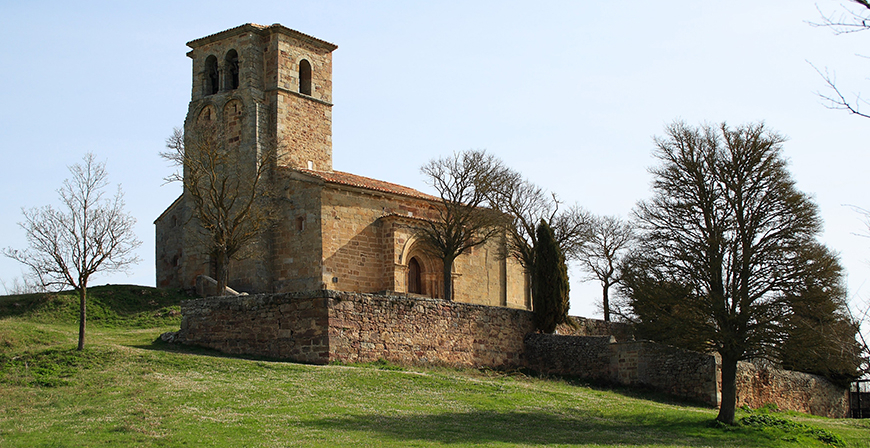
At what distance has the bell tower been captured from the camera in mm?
38688

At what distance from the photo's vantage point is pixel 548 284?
32719 millimetres

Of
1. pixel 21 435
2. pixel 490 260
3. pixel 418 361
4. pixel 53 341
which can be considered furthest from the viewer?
pixel 490 260

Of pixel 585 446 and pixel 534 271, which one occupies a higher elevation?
pixel 534 271

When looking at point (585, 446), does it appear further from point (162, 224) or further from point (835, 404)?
point (162, 224)

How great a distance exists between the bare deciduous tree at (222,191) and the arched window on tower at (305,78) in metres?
4.30

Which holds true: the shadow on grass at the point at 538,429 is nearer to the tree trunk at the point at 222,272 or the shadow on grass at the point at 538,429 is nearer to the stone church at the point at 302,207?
the tree trunk at the point at 222,272

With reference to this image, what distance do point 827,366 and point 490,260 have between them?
21.9 m

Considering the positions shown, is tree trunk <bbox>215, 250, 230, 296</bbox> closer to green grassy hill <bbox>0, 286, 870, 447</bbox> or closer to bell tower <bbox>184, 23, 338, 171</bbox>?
green grassy hill <bbox>0, 286, 870, 447</bbox>

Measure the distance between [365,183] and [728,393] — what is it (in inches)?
817

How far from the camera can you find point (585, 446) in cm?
1670

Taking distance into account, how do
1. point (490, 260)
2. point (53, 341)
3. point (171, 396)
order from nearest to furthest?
1. point (171, 396)
2. point (53, 341)
3. point (490, 260)

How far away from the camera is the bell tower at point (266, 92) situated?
38688 mm

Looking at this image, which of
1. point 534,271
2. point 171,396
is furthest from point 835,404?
point 171,396

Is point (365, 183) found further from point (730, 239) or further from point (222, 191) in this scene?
point (730, 239)
